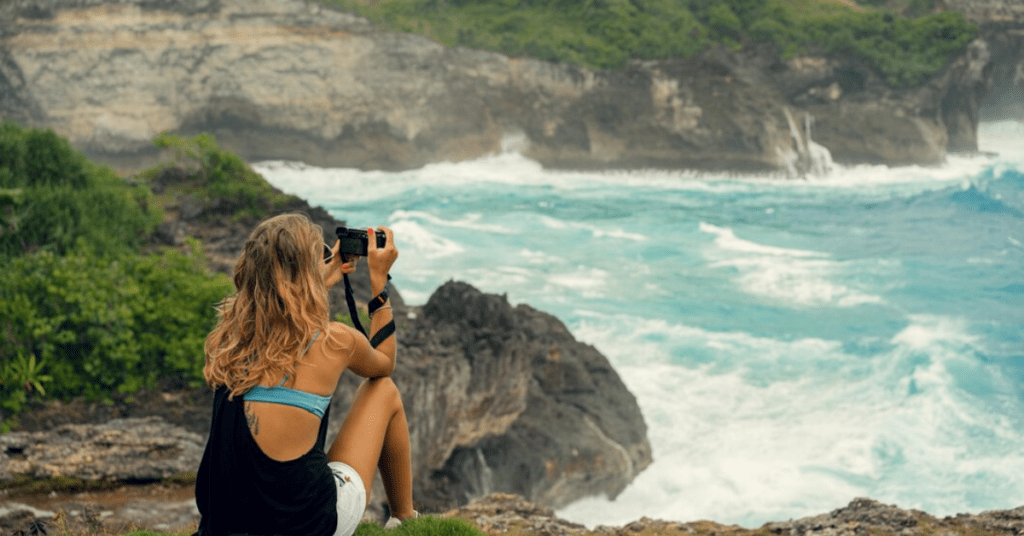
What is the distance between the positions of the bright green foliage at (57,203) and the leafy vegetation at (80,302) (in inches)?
0.8

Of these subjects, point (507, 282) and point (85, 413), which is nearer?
point (85, 413)

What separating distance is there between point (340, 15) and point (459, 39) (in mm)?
6326

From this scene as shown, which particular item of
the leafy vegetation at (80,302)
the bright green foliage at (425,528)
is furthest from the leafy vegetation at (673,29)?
the bright green foliage at (425,528)

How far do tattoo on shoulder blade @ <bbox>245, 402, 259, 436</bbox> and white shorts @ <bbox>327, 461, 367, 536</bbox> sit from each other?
587 millimetres

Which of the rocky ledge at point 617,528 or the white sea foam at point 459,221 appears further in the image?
the white sea foam at point 459,221

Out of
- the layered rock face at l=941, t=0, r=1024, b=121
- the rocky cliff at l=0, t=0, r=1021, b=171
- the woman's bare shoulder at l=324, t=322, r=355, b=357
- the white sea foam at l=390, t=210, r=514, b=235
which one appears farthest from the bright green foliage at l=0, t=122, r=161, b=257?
the layered rock face at l=941, t=0, r=1024, b=121

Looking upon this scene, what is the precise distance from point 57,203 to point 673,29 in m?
41.3

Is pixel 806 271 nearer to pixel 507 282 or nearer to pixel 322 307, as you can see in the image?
pixel 507 282

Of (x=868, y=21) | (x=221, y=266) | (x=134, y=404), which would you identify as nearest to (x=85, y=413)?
(x=134, y=404)

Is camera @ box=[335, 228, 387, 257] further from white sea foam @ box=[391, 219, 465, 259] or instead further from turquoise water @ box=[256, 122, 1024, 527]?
white sea foam @ box=[391, 219, 465, 259]

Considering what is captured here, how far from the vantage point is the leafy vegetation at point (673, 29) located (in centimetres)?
4606

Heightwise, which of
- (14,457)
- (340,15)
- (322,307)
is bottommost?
(14,457)

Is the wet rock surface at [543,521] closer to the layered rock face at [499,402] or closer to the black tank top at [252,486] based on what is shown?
the black tank top at [252,486]

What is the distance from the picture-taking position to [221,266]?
1443 centimetres
